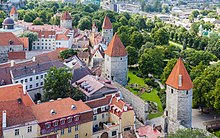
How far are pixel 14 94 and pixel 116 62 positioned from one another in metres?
19.9

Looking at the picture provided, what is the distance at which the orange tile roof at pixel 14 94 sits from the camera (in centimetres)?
3794

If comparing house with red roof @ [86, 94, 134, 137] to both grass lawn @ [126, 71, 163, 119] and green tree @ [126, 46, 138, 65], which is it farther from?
green tree @ [126, 46, 138, 65]

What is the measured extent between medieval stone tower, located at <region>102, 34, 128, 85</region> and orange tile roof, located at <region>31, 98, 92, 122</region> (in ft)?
58.2

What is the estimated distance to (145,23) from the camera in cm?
12025

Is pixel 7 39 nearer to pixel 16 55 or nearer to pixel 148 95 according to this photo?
pixel 16 55

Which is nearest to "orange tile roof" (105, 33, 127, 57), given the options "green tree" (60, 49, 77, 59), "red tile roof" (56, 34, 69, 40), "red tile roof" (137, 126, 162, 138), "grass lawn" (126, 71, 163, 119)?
"grass lawn" (126, 71, 163, 119)

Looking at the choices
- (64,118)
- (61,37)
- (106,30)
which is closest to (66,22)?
(106,30)

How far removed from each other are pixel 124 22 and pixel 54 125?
80359 millimetres

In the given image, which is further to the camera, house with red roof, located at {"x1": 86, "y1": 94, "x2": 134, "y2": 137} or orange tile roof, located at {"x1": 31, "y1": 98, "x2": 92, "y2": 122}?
house with red roof, located at {"x1": 86, "y1": 94, "x2": 134, "y2": 137}

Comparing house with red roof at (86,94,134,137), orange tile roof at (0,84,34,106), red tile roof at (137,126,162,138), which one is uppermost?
orange tile roof at (0,84,34,106)

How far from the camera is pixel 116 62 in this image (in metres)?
54.8

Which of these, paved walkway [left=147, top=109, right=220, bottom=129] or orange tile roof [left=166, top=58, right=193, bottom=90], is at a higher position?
orange tile roof [left=166, top=58, right=193, bottom=90]

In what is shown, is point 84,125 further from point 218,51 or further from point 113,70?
point 218,51

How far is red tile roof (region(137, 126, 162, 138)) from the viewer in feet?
125
